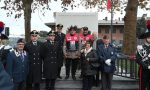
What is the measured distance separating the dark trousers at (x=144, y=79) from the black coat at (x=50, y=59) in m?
2.36

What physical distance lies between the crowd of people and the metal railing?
1.31 m

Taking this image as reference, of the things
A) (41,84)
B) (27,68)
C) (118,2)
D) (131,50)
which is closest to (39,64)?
(27,68)

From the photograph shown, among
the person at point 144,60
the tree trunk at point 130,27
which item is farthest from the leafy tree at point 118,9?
the person at point 144,60

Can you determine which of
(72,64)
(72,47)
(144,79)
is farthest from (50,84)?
(144,79)

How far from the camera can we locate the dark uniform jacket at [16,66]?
951 centimetres

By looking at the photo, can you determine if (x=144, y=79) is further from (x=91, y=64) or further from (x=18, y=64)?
(x=18, y=64)

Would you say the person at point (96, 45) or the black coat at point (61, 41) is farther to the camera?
the black coat at point (61, 41)

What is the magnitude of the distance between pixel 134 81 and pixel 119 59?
102 centimetres

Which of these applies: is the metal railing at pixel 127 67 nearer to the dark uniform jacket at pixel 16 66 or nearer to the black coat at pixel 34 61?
the black coat at pixel 34 61

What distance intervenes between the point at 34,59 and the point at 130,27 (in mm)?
12204

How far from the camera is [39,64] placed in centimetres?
1060

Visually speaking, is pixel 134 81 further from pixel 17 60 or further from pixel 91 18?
pixel 91 18

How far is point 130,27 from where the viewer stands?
71.9 ft

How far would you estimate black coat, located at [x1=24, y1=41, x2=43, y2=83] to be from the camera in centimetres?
1046
